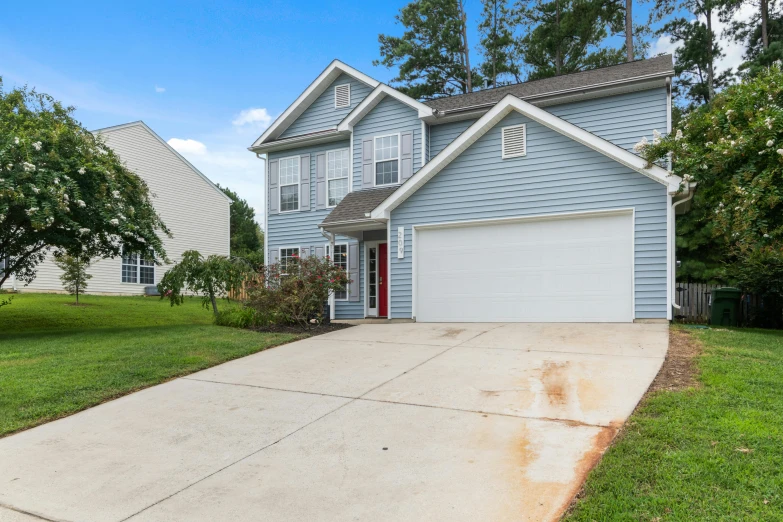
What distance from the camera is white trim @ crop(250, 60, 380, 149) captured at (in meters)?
15.1

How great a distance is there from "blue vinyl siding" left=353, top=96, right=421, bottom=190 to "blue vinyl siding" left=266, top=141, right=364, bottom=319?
691mm

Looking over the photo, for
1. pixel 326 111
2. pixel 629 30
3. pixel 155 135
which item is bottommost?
pixel 326 111

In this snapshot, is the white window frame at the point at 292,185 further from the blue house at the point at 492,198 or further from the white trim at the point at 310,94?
the white trim at the point at 310,94

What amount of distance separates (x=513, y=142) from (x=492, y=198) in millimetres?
1289

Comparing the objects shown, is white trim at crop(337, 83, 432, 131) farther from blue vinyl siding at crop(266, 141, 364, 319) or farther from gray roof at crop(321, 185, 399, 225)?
gray roof at crop(321, 185, 399, 225)

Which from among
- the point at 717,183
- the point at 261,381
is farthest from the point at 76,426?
the point at 717,183

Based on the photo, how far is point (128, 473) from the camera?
384cm

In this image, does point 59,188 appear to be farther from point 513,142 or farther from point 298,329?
point 513,142

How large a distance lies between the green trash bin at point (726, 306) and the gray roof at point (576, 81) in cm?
586

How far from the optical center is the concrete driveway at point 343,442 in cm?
324

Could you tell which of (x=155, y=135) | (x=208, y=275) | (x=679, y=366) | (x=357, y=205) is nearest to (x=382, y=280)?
(x=357, y=205)

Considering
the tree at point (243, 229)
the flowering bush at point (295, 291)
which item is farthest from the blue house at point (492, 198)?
the tree at point (243, 229)

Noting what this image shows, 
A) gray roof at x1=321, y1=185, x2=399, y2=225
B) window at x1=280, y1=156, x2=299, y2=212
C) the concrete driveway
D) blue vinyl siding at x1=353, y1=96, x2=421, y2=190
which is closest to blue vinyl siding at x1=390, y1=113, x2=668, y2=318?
gray roof at x1=321, y1=185, x2=399, y2=225

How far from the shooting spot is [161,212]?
23.8 metres
